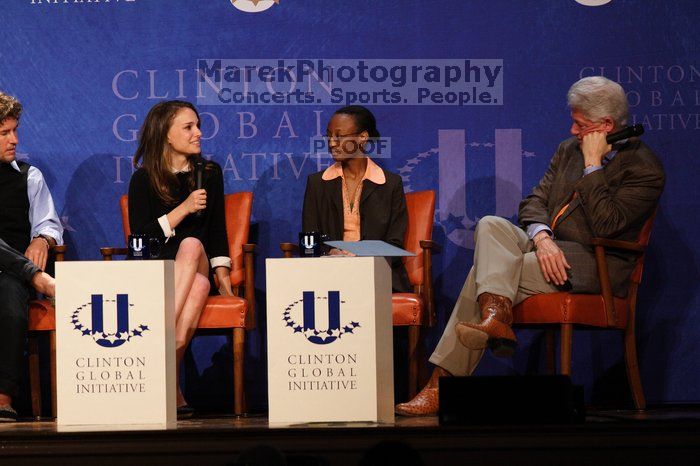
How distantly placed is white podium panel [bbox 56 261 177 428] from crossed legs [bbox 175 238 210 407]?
0.69m

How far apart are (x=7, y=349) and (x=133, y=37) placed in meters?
1.81

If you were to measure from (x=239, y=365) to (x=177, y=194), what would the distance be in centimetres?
82

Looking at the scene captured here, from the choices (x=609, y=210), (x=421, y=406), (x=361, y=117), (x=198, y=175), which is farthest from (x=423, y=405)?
(x=361, y=117)

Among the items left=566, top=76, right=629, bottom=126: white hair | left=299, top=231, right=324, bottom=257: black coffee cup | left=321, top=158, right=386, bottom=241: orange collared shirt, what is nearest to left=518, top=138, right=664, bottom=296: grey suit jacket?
left=566, top=76, right=629, bottom=126: white hair

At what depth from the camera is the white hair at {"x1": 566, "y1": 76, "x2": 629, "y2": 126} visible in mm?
4121

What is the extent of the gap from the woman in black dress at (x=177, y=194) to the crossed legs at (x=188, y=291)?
68mm

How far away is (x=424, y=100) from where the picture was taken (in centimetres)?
498

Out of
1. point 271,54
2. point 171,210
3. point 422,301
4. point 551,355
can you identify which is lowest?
point 551,355

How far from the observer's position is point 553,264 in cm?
388

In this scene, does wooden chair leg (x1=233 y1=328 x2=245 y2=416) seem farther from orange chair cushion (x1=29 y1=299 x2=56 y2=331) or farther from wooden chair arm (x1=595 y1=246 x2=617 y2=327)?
wooden chair arm (x1=595 y1=246 x2=617 y2=327)

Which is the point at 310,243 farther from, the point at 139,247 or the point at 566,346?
the point at 566,346

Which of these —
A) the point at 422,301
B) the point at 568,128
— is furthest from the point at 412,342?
the point at 568,128

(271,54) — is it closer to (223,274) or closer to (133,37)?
(133,37)

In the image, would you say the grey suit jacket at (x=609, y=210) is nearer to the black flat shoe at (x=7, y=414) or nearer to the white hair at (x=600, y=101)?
the white hair at (x=600, y=101)
